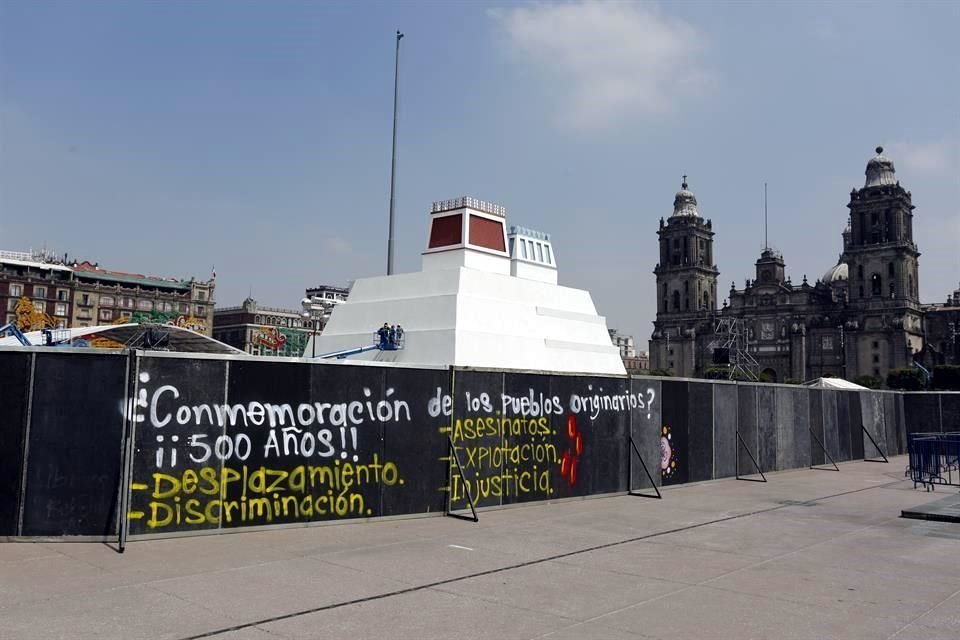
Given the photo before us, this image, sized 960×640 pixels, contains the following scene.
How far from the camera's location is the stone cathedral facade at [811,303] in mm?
119875

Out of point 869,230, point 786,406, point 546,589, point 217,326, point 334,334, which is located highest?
point 869,230

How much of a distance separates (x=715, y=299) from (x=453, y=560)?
141705 mm

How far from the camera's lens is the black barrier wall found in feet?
34.2

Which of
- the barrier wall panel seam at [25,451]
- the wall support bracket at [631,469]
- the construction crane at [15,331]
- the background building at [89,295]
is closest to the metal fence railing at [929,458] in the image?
the wall support bracket at [631,469]

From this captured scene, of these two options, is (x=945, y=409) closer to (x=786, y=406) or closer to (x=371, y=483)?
(x=786, y=406)

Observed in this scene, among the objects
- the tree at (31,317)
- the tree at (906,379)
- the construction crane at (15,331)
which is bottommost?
the construction crane at (15,331)

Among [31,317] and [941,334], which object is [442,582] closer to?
A: [31,317]

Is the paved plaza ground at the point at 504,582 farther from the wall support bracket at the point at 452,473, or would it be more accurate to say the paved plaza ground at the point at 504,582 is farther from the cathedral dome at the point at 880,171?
the cathedral dome at the point at 880,171

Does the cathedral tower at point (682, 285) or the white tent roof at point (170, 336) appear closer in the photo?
the white tent roof at point (170, 336)

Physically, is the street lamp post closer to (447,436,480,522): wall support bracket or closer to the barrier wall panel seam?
(447,436,480,522): wall support bracket

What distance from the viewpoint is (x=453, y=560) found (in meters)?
10.0

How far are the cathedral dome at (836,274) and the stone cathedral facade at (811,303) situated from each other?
19 cm

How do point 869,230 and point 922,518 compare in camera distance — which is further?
point 869,230

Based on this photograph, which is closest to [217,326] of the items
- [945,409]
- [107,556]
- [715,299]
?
[715,299]
